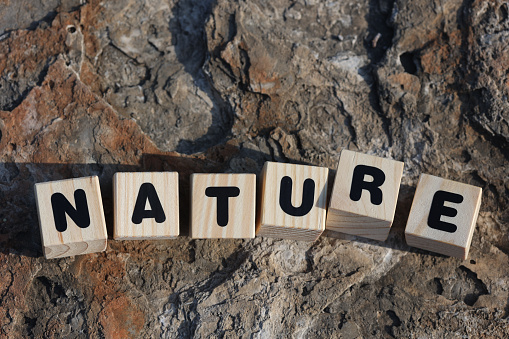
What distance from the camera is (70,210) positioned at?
273cm

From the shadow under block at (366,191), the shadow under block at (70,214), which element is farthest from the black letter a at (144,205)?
the shadow under block at (366,191)

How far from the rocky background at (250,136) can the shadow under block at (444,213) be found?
22 centimetres

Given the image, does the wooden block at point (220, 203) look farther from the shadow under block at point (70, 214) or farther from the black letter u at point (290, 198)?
the shadow under block at point (70, 214)

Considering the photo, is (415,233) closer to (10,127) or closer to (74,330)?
(74,330)

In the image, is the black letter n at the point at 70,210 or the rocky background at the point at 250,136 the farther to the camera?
the rocky background at the point at 250,136

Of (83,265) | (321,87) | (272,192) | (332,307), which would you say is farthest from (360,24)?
(83,265)

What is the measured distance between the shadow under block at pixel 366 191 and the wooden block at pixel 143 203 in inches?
34.8

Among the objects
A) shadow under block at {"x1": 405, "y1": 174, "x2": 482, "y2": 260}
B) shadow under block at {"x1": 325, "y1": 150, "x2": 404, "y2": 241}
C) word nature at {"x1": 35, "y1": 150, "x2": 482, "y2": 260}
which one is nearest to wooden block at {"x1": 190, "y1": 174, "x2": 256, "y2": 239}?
word nature at {"x1": 35, "y1": 150, "x2": 482, "y2": 260}

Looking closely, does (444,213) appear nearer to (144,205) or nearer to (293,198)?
(293,198)

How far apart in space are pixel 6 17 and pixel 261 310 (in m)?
2.48

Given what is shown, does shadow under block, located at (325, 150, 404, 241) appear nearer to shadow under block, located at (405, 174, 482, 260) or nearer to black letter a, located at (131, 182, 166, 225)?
shadow under block, located at (405, 174, 482, 260)

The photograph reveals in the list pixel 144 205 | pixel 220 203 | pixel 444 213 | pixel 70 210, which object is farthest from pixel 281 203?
pixel 70 210

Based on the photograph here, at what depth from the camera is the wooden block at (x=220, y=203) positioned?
2.80 m

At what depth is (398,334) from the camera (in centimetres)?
280
